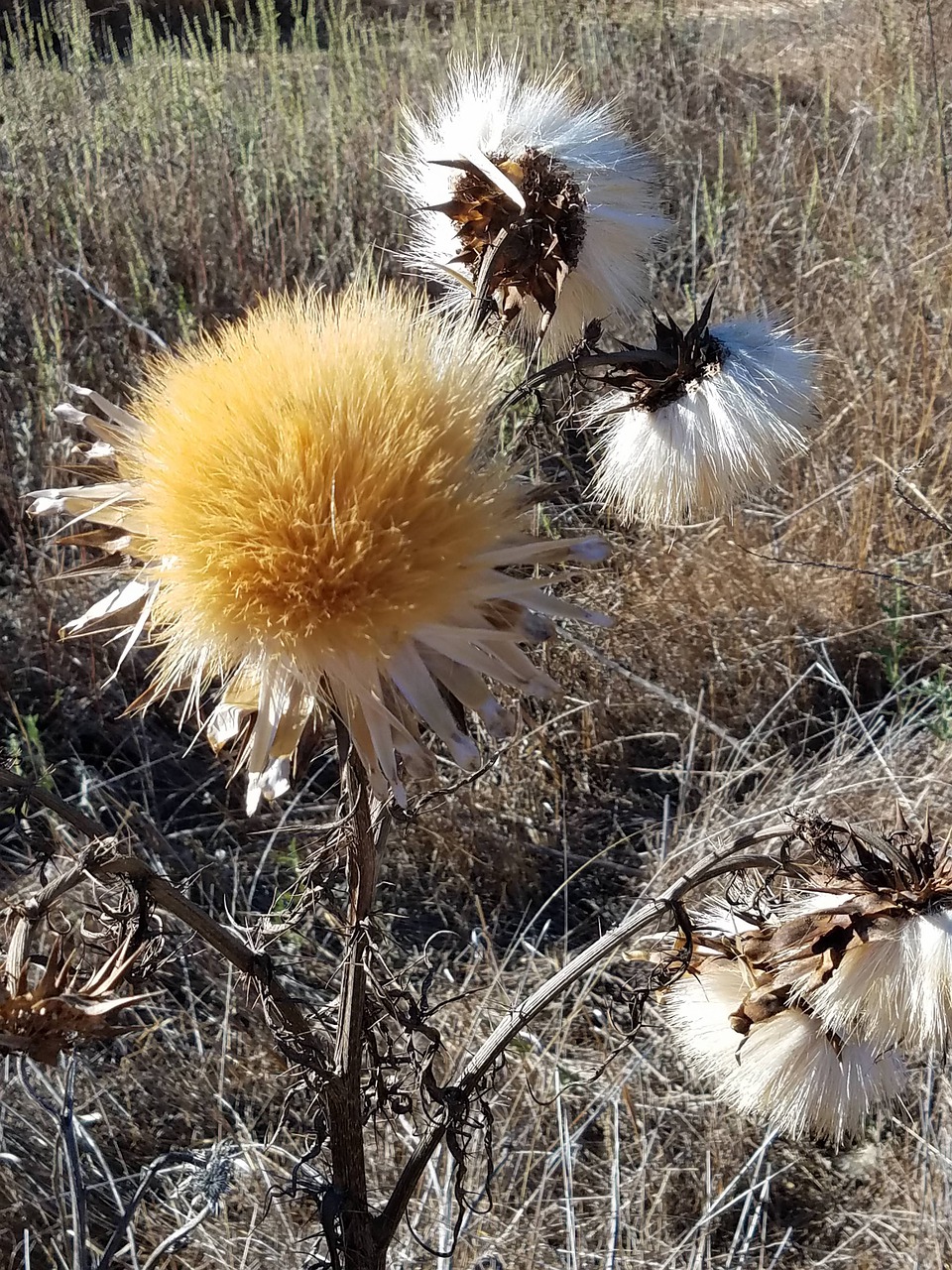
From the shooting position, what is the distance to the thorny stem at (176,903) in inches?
23.3

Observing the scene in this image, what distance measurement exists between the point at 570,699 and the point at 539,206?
1.59 metres

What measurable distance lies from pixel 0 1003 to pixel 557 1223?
46.1 inches

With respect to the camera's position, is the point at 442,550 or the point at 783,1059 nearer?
the point at 442,550

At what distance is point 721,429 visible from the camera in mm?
731

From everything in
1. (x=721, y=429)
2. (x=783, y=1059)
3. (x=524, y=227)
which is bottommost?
(x=783, y=1059)

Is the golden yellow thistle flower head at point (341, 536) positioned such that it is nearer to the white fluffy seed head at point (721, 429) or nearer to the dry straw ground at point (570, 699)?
the dry straw ground at point (570, 699)

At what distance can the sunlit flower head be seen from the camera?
29.9 inches

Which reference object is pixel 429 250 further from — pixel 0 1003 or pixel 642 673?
pixel 642 673

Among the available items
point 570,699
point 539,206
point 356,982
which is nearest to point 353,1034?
point 356,982

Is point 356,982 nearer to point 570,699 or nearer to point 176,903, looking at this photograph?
point 176,903

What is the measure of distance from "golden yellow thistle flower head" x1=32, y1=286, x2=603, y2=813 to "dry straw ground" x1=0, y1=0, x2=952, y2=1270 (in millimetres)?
83

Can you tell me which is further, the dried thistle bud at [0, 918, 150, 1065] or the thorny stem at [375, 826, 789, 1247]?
the thorny stem at [375, 826, 789, 1247]

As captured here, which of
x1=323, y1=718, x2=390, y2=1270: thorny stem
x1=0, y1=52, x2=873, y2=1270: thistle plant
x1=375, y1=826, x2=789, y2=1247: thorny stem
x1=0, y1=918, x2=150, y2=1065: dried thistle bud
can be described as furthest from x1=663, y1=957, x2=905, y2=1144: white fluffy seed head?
x1=0, y1=918, x2=150, y2=1065: dried thistle bud

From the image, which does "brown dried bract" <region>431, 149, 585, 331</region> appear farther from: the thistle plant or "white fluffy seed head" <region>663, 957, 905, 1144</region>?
"white fluffy seed head" <region>663, 957, 905, 1144</region>
